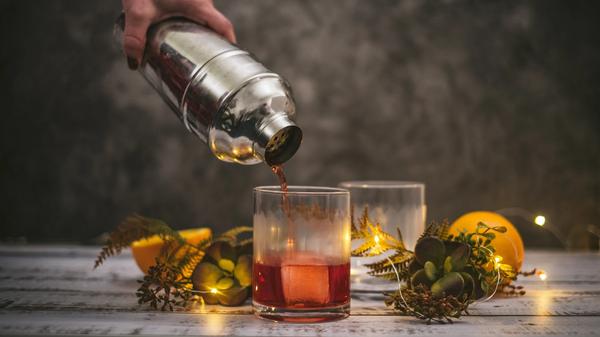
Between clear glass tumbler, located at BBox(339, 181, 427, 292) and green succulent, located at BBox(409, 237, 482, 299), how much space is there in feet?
0.39

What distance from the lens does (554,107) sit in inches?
81.7

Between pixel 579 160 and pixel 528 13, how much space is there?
1.58ft

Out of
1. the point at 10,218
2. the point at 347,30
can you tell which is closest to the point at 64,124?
the point at 10,218

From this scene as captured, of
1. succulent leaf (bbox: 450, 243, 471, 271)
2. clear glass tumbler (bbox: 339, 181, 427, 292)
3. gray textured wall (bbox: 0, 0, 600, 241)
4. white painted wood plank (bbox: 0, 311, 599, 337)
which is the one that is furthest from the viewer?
gray textured wall (bbox: 0, 0, 600, 241)

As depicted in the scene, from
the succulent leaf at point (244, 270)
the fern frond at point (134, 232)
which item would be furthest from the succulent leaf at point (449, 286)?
the fern frond at point (134, 232)

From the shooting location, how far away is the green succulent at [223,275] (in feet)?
2.90

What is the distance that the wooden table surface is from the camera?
0.74 m

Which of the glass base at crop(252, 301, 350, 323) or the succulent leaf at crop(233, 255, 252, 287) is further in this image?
the succulent leaf at crop(233, 255, 252, 287)

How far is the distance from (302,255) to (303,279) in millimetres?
27

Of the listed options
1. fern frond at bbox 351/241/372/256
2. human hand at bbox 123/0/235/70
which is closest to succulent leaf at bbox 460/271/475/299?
fern frond at bbox 351/241/372/256

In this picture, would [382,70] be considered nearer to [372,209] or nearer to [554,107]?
[554,107]

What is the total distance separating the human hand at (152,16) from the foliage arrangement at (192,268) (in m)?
0.29

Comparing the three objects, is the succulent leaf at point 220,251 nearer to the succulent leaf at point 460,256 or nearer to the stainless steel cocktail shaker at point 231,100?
the stainless steel cocktail shaker at point 231,100

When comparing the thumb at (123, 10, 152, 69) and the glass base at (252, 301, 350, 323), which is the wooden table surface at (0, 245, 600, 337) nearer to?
the glass base at (252, 301, 350, 323)
